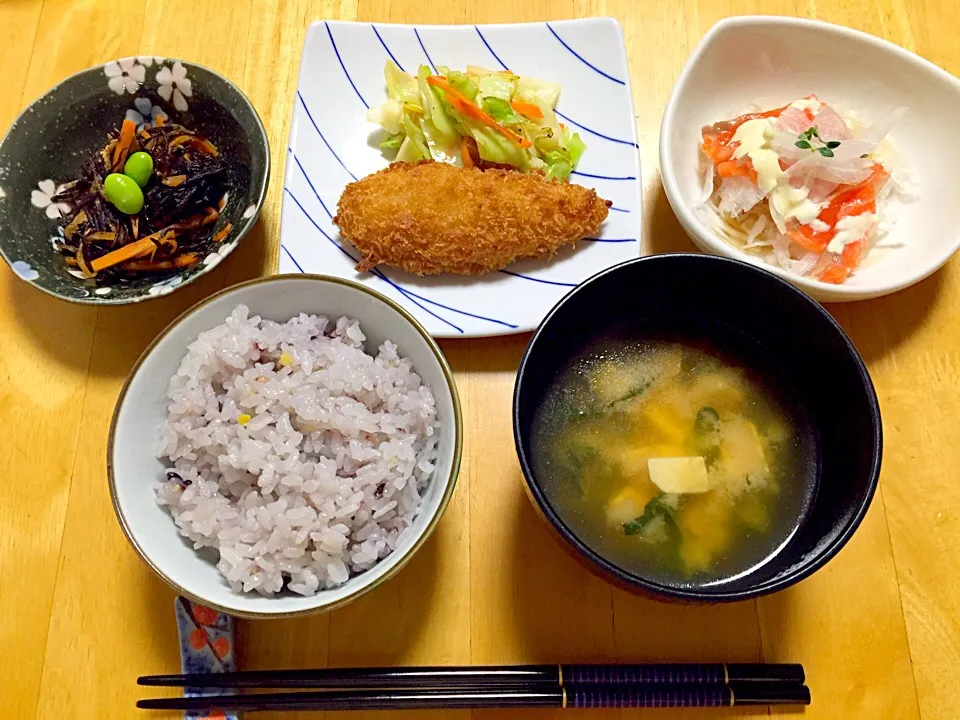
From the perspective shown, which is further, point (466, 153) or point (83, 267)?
point (466, 153)

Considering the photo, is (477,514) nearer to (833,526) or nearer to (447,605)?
(447,605)

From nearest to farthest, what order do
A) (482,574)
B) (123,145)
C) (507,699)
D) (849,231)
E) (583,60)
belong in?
(507,699), (482,574), (849,231), (123,145), (583,60)

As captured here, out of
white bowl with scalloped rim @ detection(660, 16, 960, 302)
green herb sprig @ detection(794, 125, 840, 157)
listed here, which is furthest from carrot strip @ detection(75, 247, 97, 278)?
green herb sprig @ detection(794, 125, 840, 157)

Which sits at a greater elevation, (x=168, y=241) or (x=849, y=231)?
(x=849, y=231)

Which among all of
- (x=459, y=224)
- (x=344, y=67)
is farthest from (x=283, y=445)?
(x=344, y=67)

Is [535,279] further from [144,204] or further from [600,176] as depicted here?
[144,204]

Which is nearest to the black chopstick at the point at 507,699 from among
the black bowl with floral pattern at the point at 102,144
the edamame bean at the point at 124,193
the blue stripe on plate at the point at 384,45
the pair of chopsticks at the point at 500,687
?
the pair of chopsticks at the point at 500,687

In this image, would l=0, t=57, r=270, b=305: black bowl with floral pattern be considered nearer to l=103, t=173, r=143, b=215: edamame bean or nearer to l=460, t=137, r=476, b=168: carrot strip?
l=103, t=173, r=143, b=215: edamame bean

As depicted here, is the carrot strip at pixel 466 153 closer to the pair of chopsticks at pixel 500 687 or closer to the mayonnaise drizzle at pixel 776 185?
the mayonnaise drizzle at pixel 776 185
